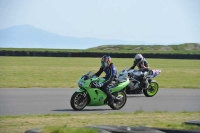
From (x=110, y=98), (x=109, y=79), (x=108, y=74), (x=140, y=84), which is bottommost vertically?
(x=110, y=98)

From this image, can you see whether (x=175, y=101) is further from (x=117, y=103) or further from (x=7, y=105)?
(x=7, y=105)

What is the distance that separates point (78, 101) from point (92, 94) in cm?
44

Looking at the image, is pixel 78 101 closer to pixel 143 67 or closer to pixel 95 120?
pixel 95 120

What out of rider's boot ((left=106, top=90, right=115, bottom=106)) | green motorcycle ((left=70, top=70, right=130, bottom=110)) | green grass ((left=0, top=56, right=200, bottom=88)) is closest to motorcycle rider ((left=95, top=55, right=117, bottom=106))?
rider's boot ((left=106, top=90, right=115, bottom=106))

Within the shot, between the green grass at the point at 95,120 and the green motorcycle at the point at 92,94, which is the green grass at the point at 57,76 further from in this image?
the green grass at the point at 95,120

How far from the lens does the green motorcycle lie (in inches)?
523

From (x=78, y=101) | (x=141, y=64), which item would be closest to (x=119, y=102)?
(x=78, y=101)

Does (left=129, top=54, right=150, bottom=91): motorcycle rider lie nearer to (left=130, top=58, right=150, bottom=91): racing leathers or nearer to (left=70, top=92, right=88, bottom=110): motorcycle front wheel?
(left=130, top=58, right=150, bottom=91): racing leathers

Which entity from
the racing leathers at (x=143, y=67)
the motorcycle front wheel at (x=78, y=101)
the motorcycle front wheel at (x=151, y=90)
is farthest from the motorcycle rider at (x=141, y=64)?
the motorcycle front wheel at (x=78, y=101)

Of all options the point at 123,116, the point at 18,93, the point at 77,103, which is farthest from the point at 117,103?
the point at 18,93

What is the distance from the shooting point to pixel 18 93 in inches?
683

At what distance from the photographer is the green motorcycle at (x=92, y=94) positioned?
1330 centimetres

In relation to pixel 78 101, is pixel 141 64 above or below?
above

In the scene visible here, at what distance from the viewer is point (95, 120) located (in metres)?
11.0
